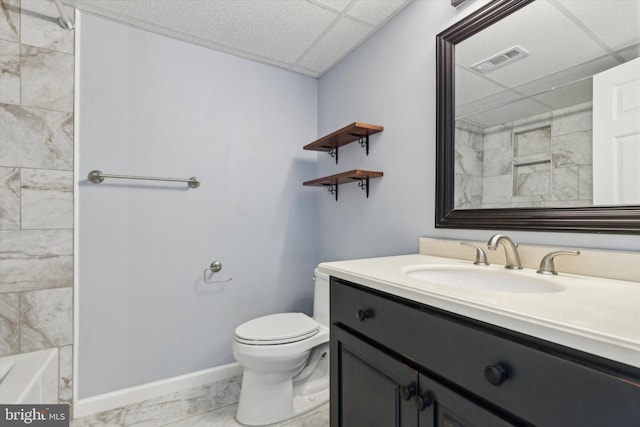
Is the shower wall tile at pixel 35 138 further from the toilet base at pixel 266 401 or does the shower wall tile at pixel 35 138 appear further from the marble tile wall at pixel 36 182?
the toilet base at pixel 266 401

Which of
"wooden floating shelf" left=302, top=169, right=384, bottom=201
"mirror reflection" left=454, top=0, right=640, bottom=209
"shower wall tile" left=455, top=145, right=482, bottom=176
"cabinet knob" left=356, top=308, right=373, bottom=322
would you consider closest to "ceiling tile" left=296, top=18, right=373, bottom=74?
"mirror reflection" left=454, top=0, right=640, bottom=209

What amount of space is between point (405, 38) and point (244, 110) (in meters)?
1.10

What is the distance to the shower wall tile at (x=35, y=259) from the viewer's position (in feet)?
4.86

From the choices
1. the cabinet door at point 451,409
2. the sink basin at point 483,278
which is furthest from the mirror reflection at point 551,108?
the cabinet door at point 451,409

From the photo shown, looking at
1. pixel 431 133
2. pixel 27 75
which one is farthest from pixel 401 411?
pixel 27 75

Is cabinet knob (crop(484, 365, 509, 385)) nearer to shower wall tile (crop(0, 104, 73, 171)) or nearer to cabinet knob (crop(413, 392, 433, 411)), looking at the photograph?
cabinet knob (crop(413, 392, 433, 411))

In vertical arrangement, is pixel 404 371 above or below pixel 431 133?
below

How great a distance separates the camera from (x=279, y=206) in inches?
86.4

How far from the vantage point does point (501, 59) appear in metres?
1.18

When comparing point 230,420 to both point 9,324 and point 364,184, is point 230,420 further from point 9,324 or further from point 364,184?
point 364,184

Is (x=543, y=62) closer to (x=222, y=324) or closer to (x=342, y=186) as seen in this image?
(x=342, y=186)

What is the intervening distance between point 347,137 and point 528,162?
1.01 metres

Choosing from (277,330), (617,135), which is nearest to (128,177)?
(277,330)

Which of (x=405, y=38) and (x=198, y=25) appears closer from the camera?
(x=405, y=38)
